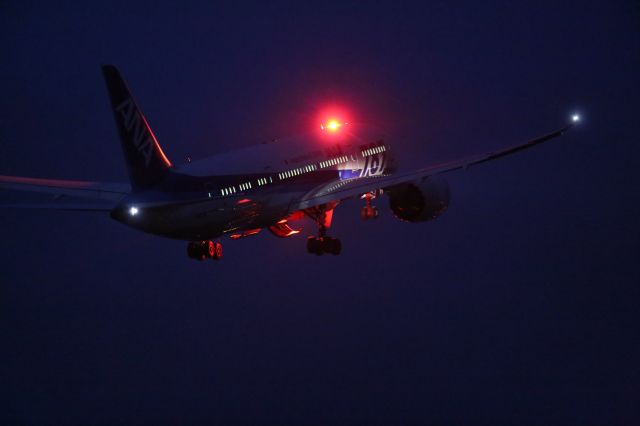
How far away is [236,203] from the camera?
3941 cm

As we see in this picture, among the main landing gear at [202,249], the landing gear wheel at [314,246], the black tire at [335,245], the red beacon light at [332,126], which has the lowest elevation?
the main landing gear at [202,249]

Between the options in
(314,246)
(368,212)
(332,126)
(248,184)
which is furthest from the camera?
(332,126)

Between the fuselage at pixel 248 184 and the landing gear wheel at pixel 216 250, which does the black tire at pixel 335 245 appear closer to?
the fuselage at pixel 248 184

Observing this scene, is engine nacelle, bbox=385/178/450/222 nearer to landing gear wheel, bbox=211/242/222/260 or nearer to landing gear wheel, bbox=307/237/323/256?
landing gear wheel, bbox=307/237/323/256

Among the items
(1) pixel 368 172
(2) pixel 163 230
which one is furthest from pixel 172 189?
(1) pixel 368 172

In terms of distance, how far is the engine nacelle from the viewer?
45.7 m

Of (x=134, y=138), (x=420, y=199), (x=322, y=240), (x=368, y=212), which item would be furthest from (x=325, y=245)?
(x=134, y=138)

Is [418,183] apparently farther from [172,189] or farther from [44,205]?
[44,205]

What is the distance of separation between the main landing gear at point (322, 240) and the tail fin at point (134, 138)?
9865mm

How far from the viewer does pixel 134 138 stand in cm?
3544

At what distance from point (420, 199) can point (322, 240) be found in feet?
13.9

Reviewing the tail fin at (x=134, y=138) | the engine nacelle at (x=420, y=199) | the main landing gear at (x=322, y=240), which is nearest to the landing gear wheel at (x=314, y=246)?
the main landing gear at (x=322, y=240)

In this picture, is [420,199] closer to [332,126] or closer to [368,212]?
[368,212]

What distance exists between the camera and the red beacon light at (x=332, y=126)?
160 feet
